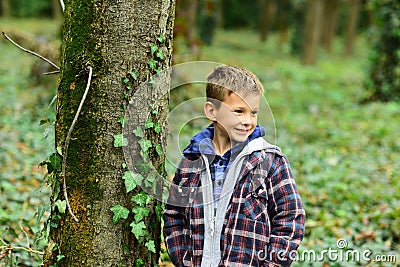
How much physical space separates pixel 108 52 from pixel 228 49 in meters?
25.4

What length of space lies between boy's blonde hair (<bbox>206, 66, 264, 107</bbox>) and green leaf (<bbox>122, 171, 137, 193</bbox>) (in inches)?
21.5

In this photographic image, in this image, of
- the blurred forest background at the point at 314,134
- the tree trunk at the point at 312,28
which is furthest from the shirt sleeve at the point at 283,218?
the tree trunk at the point at 312,28

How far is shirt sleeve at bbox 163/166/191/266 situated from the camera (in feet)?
8.89

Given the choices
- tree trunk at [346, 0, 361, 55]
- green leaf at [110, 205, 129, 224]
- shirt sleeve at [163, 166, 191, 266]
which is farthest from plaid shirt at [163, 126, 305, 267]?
tree trunk at [346, 0, 361, 55]

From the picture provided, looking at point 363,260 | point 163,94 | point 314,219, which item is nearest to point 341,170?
point 314,219

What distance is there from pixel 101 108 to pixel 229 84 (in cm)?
64

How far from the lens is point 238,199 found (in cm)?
255

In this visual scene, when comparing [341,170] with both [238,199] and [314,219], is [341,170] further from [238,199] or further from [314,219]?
[238,199]

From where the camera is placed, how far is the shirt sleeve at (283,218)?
8.17ft

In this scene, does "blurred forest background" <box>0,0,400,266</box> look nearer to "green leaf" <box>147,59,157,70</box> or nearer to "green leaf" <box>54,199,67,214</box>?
"green leaf" <box>54,199,67,214</box>

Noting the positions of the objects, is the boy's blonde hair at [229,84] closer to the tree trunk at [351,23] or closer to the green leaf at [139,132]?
the green leaf at [139,132]

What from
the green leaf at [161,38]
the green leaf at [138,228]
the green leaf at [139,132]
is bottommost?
the green leaf at [138,228]

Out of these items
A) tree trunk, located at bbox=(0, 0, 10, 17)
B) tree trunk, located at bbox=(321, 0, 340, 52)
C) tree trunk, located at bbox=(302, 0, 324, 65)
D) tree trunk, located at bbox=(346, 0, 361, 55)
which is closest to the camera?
tree trunk, located at bbox=(302, 0, 324, 65)

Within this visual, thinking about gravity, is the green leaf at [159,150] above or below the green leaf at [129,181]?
above
